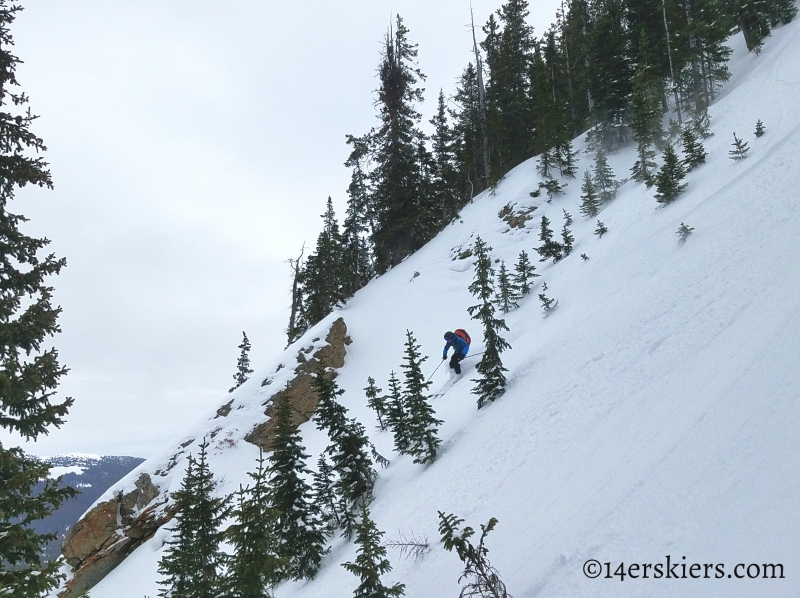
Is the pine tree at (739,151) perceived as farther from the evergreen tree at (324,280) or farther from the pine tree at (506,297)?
the evergreen tree at (324,280)

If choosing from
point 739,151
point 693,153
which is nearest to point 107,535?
point 739,151

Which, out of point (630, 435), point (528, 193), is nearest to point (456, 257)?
point (528, 193)

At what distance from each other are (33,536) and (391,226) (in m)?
32.7

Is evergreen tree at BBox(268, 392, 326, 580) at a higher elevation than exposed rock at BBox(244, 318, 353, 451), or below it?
below

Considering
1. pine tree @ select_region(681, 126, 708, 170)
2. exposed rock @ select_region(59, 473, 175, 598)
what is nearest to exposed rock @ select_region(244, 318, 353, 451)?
exposed rock @ select_region(59, 473, 175, 598)

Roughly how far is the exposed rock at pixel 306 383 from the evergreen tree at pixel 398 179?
532 inches

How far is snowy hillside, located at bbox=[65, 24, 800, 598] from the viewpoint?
503 centimetres

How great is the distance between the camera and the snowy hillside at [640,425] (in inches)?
198

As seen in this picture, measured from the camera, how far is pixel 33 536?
6.58m

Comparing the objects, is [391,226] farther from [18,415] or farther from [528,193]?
[18,415]

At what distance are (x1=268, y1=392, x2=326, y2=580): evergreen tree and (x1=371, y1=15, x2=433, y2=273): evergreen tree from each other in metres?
25.7

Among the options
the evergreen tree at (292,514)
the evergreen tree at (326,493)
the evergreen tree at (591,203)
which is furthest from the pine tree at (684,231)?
the evergreen tree at (292,514)

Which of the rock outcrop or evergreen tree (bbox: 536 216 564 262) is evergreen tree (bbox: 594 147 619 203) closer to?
evergreen tree (bbox: 536 216 564 262)

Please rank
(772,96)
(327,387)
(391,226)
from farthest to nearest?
(391,226), (772,96), (327,387)
